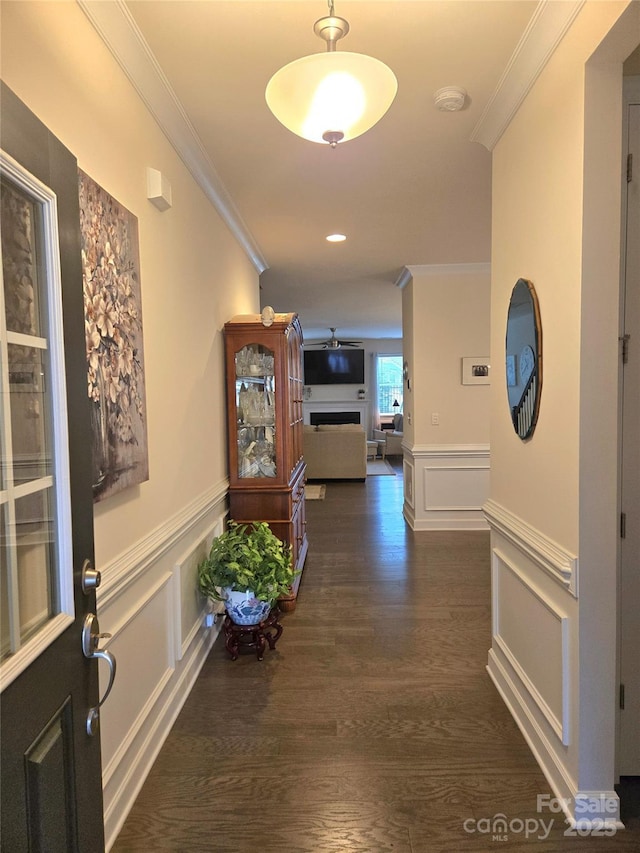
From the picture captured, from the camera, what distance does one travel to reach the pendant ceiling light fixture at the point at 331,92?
1.25m

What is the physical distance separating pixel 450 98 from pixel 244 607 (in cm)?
259

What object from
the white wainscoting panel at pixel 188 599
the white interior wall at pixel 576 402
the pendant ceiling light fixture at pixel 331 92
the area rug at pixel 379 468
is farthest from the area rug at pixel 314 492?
the pendant ceiling light fixture at pixel 331 92

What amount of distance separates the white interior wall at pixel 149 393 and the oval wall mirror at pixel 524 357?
1498 millimetres

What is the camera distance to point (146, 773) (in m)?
1.90

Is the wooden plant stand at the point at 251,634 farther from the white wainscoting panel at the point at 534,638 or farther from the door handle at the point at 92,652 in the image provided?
the door handle at the point at 92,652

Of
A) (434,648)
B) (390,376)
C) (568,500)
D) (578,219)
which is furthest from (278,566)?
(390,376)

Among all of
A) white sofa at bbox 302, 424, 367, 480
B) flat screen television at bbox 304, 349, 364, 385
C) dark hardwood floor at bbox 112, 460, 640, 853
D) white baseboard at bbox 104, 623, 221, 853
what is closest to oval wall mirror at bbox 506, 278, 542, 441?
dark hardwood floor at bbox 112, 460, 640, 853

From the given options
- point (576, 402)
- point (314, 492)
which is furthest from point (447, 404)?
point (576, 402)

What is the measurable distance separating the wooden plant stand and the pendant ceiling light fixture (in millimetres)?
2365

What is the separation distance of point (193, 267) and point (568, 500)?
2.09m

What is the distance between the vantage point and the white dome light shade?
125 cm

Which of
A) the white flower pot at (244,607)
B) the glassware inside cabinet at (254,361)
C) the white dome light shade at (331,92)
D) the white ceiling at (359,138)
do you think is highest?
the white ceiling at (359,138)

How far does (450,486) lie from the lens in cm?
523

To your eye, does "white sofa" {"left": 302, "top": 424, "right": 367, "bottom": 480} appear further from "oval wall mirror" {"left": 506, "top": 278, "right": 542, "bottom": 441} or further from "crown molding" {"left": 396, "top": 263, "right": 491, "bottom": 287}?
"oval wall mirror" {"left": 506, "top": 278, "right": 542, "bottom": 441}
